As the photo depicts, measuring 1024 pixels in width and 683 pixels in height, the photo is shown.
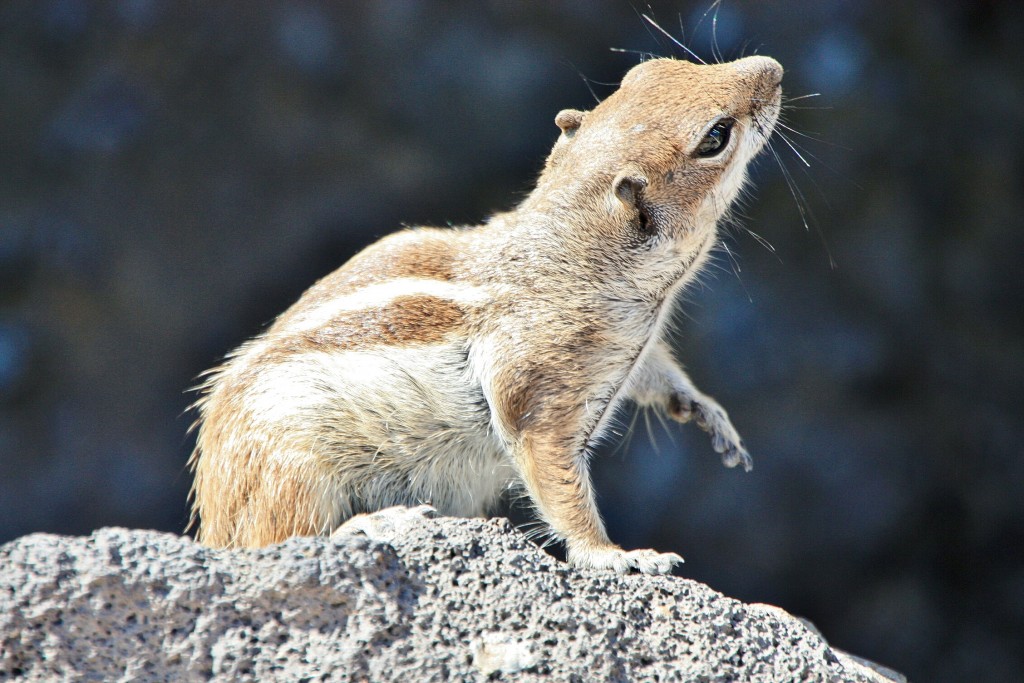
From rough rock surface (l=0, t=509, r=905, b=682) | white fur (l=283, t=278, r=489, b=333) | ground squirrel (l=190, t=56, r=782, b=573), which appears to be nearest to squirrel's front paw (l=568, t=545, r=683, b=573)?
ground squirrel (l=190, t=56, r=782, b=573)

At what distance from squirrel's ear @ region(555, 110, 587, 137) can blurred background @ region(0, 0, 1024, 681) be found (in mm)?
1297

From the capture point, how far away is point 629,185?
2059mm

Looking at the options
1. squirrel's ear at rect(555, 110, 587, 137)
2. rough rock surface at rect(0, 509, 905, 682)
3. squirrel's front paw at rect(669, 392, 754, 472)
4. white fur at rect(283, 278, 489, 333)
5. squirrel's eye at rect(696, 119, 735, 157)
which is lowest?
rough rock surface at rect(0, 509, 905, 682)

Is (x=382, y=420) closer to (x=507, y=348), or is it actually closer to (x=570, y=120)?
(x=507, y=348)

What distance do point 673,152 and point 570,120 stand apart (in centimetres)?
32

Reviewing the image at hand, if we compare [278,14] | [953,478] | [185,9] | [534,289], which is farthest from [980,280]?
[185,9]

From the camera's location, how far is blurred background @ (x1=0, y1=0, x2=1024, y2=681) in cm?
349

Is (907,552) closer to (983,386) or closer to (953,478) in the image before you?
(953,478)

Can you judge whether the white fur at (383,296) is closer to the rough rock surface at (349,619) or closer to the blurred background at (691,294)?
the rough rock surface at (349,619)

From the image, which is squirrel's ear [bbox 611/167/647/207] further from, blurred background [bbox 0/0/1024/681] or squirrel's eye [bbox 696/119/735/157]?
blurred background [bbox 0/0/1024/681]

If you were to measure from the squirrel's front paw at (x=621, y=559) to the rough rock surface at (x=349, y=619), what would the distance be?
4.5 inches

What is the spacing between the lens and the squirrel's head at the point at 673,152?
80.9 inches

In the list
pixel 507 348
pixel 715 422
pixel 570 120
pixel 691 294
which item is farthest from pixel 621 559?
pixel 691 294

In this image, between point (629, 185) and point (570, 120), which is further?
point (570, 120)
